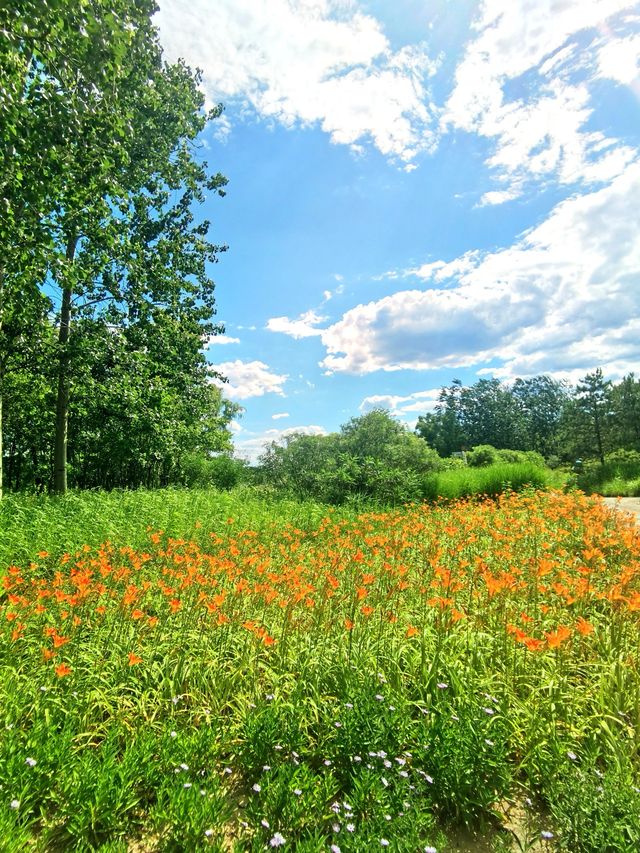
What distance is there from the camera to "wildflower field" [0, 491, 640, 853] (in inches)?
68.8

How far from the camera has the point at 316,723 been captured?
→ 7.80 feet

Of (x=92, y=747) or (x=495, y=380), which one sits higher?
(x=495, y=380)

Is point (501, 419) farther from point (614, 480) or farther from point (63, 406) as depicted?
point (63, 406)

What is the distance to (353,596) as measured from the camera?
386 centimetres

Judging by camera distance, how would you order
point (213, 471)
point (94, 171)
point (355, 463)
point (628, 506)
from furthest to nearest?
point (213, 471)
point (355, 463)
point (628, 506)
point (94, 171)

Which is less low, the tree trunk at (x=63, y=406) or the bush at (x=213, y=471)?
the tree trunk at (x=63, y=406)

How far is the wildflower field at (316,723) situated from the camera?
5.74ft

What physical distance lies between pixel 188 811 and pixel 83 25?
594 centimetres

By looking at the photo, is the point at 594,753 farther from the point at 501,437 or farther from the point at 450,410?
the point at 450,410

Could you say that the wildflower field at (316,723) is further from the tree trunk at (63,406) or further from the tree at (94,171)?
the tree trunk at (63,406)

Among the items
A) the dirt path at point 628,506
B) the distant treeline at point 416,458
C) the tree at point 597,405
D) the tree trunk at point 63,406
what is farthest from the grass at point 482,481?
the tree at point 597,405

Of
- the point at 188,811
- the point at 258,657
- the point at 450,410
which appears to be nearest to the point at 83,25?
the point at 258,657

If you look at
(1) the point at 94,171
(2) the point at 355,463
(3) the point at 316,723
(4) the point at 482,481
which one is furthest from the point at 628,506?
(1) the point at 94,171

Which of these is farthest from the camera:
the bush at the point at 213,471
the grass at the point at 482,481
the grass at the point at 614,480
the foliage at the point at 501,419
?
the foliage at the point at 501,419
